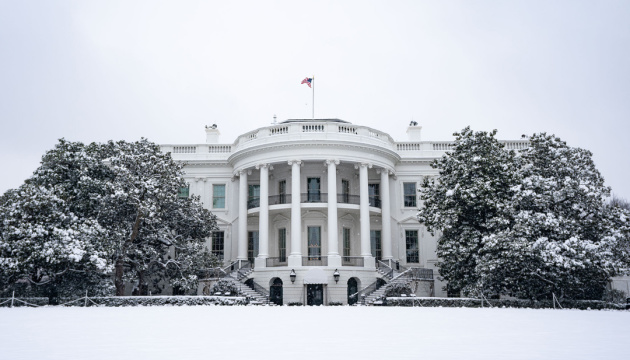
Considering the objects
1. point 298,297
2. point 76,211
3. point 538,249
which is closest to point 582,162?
point 538,249

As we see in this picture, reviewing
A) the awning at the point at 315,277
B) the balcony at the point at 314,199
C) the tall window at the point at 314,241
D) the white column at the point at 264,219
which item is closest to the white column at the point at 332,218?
the awning at the point at 315,277

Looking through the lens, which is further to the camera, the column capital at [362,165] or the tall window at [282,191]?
the tall window at [282,191]

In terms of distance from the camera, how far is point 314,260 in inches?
1153

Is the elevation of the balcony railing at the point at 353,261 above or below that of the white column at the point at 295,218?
below

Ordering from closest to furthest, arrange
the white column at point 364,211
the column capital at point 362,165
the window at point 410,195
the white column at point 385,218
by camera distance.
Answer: the white column at point 364,211
the column capital at point 362,165
the white column at point 385,218
the window at point 410,195

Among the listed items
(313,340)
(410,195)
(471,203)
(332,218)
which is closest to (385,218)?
(410,195)

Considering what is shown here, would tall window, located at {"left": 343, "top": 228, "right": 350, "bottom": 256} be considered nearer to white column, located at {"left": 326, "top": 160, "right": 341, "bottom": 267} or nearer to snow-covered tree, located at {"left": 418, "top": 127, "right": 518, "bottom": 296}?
white column, located at {"left": 326, "top": 160, "right": 341, "bottom": 267}

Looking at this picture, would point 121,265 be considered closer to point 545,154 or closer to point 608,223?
point 545,154

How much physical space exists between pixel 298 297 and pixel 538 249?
13018 millimetres

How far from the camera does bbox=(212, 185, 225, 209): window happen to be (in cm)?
3332

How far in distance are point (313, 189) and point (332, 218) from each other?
376cm

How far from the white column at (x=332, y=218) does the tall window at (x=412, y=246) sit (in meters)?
6.15

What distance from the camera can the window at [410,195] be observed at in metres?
33.2

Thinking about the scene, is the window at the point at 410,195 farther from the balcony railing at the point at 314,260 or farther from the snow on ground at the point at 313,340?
the snow on ground at the point at 313,340
